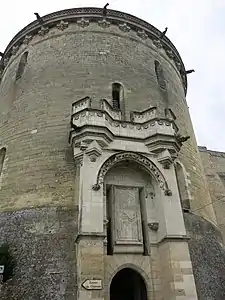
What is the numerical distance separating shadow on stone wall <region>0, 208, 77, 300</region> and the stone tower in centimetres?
3

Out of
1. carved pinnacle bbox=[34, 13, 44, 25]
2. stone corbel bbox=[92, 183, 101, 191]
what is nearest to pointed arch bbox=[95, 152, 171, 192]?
stone corbel bbox=[92, 183, 101, 191]

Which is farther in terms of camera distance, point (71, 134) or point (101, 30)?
point (101, 30)

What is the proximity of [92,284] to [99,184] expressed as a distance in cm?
256

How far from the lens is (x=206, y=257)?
10.1 meters

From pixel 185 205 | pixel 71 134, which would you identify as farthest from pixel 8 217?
pixel 185 205

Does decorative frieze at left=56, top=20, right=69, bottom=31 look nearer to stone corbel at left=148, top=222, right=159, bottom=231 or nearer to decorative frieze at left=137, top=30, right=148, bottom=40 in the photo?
decorative frieze at left=137, top=30, right=148, bottom=40

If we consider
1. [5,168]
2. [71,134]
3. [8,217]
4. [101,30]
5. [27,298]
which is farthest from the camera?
[101,30]

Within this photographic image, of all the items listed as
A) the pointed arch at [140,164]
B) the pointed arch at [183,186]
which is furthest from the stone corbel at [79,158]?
the pointed arch at [183,186]

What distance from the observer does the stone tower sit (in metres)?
8.29

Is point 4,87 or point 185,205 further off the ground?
point 4,87

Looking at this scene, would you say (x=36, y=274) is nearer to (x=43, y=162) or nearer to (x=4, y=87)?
(x=43, y=162)

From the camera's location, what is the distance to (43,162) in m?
10.3

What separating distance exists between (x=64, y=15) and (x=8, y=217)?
951 centimetres

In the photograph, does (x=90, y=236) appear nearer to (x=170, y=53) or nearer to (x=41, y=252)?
(x=41, y=252)
